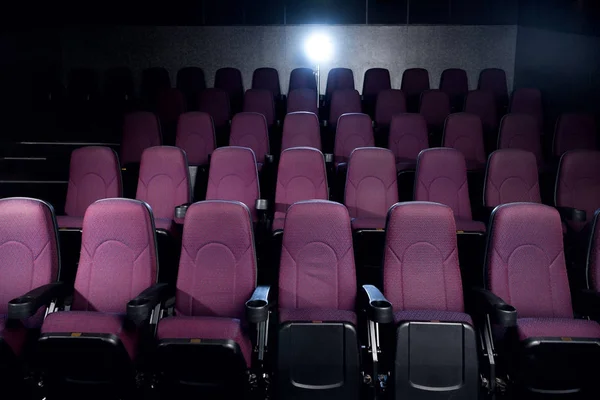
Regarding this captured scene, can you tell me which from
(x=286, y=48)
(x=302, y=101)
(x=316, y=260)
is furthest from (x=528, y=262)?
(x=286, y=48)

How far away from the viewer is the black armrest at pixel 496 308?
1.74 meters

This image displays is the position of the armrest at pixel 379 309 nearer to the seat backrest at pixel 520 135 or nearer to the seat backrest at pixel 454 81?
the seat backrest at pixel 520 135

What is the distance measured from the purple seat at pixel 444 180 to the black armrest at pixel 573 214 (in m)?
0.44

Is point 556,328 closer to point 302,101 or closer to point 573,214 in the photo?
point 573,214

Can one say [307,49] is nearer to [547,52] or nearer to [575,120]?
[547,52]

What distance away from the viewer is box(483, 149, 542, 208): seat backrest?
2.95 metres

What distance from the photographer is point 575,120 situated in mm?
3738

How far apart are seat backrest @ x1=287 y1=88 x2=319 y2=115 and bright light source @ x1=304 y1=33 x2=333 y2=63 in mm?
1494

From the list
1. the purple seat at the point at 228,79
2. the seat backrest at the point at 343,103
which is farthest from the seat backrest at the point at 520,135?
the purple seat at the point at 228,79

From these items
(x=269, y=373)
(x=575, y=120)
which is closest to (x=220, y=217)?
(x=269, y=373)

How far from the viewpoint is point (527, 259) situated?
1992mm

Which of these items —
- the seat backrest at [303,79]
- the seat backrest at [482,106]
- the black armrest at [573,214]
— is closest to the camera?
the black armrest at [573,214]

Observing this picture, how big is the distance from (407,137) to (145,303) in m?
2.44

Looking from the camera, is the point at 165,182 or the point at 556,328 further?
the point at 165,182
